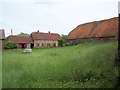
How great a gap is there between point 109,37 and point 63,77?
65.2 feet

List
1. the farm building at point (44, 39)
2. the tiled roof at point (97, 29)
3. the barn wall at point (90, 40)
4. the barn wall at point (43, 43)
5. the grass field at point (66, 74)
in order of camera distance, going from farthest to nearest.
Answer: the farm building at point (44, 39), the barn wall at point (43, 43), the tiled roof at point (97, 29), the barn wall at point (90, 40), the grass field at point (66, 74)

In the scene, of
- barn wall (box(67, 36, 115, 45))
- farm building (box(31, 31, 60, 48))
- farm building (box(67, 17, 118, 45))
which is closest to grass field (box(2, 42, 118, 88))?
barn wall (box(67, 36, 115, 45))

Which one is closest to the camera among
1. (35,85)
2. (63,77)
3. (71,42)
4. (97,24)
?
(35,85)

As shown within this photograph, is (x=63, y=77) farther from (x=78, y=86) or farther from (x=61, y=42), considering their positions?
(x=61, y=42)

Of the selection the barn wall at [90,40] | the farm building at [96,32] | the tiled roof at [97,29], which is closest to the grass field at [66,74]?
the barn wall at [90,40]

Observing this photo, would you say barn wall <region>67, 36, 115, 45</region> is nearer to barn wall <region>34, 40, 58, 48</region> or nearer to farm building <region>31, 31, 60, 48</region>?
barn wall <region>34, 40, 58, 48</region>

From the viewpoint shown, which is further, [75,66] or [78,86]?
[75,66]

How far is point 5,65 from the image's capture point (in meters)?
11.3

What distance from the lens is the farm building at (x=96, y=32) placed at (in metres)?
28.5

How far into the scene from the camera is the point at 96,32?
31328mm

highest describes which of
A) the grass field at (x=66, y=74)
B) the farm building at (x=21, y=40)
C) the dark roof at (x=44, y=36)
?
the dark roof at (x=44, y=36)

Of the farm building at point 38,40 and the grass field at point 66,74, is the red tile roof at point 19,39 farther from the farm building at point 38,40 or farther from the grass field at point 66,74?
the grass field at point 66,74

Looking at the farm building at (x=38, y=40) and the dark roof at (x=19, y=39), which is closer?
A: the dark roof at (x=19, y=39)

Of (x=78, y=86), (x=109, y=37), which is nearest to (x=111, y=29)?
(x=109, y=37)
